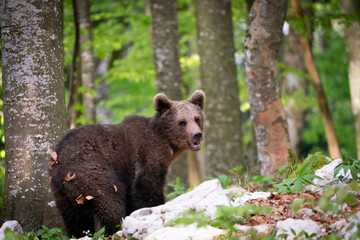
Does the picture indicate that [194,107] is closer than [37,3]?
No

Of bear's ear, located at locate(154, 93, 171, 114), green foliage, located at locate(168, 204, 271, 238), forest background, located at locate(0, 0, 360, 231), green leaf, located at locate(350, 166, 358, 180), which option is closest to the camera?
green foliage, located at locate(168, 204, 271, 238)

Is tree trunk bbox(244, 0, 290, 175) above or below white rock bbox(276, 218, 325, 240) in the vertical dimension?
above

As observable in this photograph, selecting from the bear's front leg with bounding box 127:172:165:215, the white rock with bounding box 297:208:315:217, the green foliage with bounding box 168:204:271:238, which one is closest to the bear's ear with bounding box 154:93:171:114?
the bear's front leg with bounding box 127:172:165:215

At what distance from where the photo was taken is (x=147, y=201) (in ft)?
22.0

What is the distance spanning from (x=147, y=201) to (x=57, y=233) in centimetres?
141

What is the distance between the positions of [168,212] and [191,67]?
14.0 metres

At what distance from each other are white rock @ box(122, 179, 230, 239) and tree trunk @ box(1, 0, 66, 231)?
1906 mm

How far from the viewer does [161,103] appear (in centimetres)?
746

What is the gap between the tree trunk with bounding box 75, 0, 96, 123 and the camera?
1355 centimetres

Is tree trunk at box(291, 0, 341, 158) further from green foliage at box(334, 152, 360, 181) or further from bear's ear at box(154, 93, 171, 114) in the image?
green foliage at box(334, 152, 360, 181)

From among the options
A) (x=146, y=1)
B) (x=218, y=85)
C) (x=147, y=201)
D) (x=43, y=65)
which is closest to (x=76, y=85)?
(x=218, y=85)

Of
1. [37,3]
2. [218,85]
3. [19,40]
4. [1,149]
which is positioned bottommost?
[1,149]

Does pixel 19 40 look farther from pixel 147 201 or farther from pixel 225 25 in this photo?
pixel 225 25

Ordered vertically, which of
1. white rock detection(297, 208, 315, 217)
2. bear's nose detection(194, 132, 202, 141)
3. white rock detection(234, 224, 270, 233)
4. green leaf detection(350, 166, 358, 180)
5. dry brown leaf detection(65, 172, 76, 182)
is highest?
bear's nose detection(194, 132, 202, 141)
